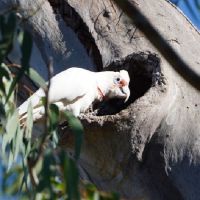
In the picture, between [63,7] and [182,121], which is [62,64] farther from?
[182,121]

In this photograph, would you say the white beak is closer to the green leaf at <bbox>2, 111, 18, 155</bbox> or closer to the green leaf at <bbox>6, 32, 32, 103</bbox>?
the green leaf at <bbox>2, 111, 18, 155</bbox>

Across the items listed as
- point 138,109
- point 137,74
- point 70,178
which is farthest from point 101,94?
point 70,178

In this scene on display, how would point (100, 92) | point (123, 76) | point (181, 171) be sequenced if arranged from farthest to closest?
point (100, 92)
point (123, 76)
point (181, 171)

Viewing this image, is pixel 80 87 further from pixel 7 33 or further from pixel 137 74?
pixel 7 33

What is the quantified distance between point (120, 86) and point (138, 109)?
2.09ft

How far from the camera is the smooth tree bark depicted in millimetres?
2406

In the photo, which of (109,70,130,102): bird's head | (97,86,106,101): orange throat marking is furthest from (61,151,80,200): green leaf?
(97,86,106,101): orange throat marking

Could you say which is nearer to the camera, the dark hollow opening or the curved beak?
the dark hollow opening

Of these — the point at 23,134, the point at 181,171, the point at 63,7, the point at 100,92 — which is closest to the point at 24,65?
the point at 23,134

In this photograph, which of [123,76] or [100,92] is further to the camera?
[100,92]

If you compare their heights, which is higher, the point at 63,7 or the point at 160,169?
the point at 63,7

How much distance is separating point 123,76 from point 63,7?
16.8 inches

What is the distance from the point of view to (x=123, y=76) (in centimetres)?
301

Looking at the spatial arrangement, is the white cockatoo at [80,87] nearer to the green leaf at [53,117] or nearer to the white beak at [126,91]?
the white beak at [126,91]
